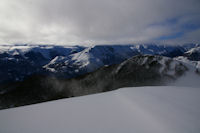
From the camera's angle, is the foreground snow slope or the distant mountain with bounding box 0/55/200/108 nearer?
the foreground snow slope

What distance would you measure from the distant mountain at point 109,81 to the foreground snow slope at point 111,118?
35.5 metres

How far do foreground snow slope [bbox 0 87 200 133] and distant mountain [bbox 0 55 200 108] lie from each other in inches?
1399

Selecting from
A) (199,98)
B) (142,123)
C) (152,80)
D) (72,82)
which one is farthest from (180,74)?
(72,82)

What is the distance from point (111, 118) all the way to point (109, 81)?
4191cm

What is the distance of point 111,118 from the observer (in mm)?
2309

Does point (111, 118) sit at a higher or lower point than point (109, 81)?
higher

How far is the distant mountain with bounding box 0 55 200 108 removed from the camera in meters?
35.0

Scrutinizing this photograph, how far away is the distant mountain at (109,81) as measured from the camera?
115ft

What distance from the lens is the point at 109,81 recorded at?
144 feet

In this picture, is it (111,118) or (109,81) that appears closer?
(111,118)

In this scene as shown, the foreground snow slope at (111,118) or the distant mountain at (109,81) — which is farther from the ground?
the foreground snow slope at (111,118)

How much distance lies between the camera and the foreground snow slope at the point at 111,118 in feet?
6.46

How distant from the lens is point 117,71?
149 feet

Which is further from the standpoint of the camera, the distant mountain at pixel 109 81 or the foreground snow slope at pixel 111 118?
the distant mountain at pixel 109 81
